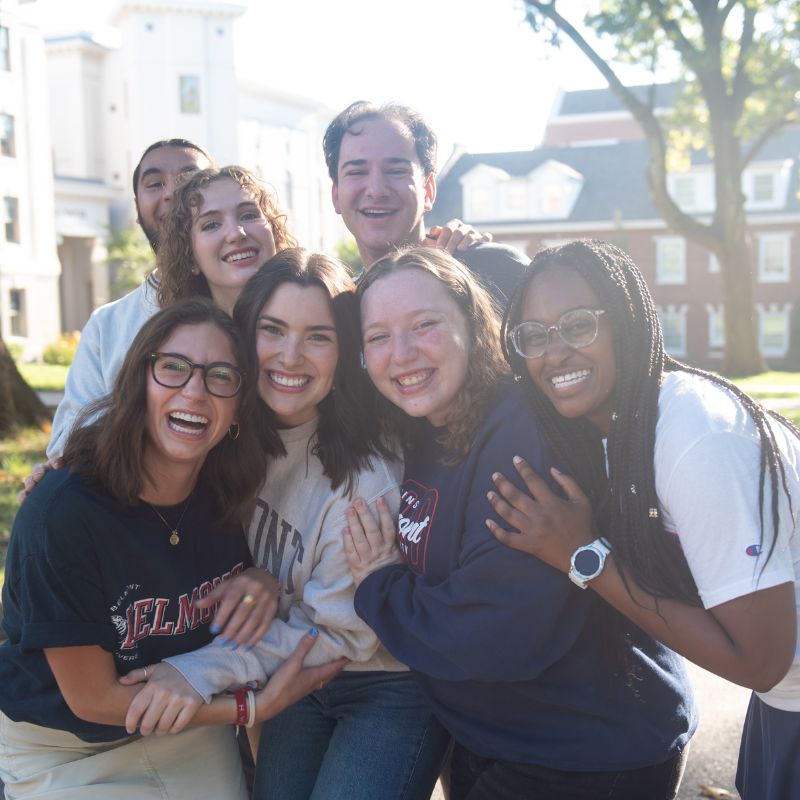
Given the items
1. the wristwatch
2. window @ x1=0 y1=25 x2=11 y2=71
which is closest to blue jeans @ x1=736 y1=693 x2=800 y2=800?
the wristwatch

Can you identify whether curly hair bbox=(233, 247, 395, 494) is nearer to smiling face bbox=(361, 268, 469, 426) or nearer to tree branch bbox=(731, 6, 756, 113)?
smiling face bbox=(361, 268, 469, 426)

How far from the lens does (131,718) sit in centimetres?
267

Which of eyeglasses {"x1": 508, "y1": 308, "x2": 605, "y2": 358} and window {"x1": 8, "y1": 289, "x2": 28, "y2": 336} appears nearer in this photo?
eyeglasses {"x1": 508, "y1": 308, "x2": 605, "y2": 358}

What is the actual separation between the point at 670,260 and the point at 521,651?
120ft

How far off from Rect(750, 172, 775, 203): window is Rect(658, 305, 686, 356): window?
17.8ft

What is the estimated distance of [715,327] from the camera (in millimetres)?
36000

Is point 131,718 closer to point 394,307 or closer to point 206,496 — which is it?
point 206,496

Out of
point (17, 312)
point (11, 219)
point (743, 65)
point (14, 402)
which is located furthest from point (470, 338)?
point (11, 219)

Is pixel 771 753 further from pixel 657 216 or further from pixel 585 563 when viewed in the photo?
pixel 657 216

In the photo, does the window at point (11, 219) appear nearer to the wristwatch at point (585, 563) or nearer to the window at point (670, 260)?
the window at point (670, 260)

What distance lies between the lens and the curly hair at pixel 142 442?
2.71 m

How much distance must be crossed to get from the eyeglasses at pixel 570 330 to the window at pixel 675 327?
3510 centimetres

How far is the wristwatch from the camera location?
2.38 metres

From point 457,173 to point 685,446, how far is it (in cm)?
3907
